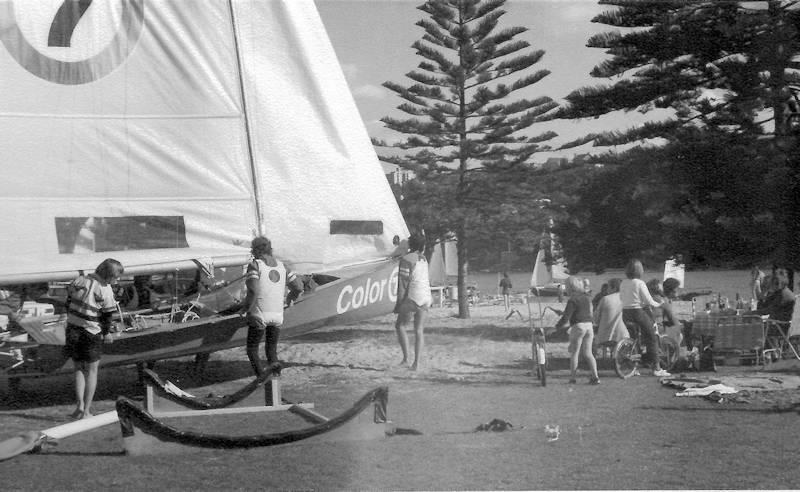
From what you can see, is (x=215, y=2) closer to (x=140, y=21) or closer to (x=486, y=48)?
(x=140, y=21)

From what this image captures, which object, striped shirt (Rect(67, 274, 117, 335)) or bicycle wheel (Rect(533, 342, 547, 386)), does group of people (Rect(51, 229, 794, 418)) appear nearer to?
striped shirt (Rect(67, 274, 117, 335))

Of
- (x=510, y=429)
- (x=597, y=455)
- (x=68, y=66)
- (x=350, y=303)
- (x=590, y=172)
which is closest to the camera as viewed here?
(x=597, y=455)

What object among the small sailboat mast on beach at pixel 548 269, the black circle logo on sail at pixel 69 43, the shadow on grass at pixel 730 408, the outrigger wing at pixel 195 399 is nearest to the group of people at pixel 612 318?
the small sailboat mast on beach at pixel 548 269

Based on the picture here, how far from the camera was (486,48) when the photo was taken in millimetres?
9328

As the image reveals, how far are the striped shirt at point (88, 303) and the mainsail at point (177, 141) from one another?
0.34m

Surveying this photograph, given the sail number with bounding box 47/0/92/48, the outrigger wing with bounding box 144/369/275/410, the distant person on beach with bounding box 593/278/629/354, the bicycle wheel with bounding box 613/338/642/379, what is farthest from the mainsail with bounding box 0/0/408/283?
the bicycle wheel with bounding box 613/338/642/379

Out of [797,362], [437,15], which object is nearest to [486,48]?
[437,15]

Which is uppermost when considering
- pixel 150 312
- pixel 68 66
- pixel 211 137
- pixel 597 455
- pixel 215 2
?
pixel 215 2

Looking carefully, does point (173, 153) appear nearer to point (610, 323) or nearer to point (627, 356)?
point (610, 323)

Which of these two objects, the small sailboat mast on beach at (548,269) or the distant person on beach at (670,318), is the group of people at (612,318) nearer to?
the distant person on beach at (670,318)

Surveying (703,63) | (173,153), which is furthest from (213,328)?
(703,63)

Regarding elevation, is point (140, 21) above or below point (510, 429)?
above

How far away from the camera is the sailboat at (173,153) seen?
22.6 feet

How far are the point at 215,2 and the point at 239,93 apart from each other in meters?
0.69
